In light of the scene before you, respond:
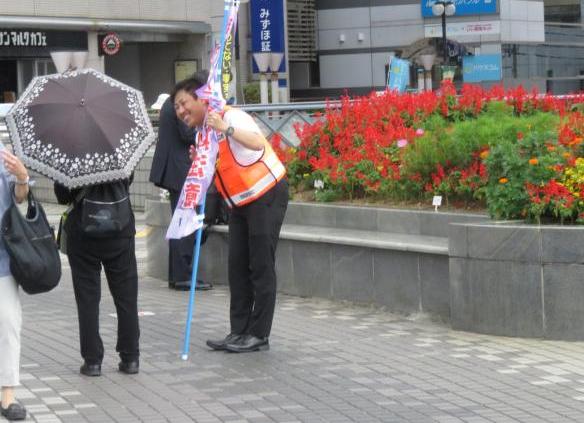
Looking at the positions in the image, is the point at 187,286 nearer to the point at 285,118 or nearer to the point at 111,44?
the point at 285,118

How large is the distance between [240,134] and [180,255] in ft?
11.8

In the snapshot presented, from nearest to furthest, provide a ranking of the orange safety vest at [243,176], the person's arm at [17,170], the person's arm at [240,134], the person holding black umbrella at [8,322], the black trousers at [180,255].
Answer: the person's arm at [17,170]
the person holding black umbrella at [8,322]
the person's arm at [240,134]
the orange safety vest at [243,176]
the black trousers at [180,255]

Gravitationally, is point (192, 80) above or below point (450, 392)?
above

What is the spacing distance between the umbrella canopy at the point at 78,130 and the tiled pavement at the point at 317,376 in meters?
1.25

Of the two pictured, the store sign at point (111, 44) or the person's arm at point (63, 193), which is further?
the store sign at point (111, 44)

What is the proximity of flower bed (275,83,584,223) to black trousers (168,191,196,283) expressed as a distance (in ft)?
4.34

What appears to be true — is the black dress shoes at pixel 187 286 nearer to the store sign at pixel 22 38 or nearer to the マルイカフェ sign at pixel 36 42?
the マルイカフェ sign at pixel 36 42

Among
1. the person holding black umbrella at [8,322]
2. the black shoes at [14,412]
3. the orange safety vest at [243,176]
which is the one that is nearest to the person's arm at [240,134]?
the orange safety vest at [243,176]

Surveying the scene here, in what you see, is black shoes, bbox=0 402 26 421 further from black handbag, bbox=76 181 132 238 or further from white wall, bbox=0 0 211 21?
white wall, bbox=0 0 211 21

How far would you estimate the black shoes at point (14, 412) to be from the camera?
6.59 metres

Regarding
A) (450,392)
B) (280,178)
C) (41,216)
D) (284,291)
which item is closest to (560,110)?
(284,291)

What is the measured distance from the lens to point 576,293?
27.8ft

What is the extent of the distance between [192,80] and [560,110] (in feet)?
17.8

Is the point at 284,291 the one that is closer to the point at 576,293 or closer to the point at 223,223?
the point at 223,223
